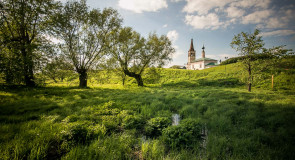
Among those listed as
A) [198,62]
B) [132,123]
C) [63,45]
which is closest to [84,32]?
[63,45]

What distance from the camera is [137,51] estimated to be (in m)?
20.0

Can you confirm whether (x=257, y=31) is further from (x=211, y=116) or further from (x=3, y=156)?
(x=3, y=156)

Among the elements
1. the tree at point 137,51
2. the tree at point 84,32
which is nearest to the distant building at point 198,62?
the tree at point 137,51

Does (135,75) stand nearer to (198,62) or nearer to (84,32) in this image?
(84,32)

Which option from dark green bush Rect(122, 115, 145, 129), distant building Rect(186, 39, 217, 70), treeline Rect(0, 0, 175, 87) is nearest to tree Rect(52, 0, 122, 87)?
treeline Rect(0, 0, 175, 87)

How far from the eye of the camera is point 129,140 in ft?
11.6

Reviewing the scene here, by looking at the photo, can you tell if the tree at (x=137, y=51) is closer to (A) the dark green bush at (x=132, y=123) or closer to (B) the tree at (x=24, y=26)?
(B) the tree at (x=24, y=26)

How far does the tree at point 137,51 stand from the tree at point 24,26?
30.2ft

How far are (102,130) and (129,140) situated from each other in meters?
1.19

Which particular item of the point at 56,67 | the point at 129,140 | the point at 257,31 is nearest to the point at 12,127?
the point at 129,140

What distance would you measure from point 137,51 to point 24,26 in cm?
1503

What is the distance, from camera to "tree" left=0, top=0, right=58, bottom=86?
10.5m

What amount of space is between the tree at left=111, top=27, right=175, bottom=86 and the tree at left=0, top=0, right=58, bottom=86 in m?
9.20

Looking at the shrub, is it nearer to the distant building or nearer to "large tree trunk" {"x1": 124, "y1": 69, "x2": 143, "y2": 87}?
"large tree trunk" {"x1": 124, "y1": 69, "x2": 143, "y2": 87}
